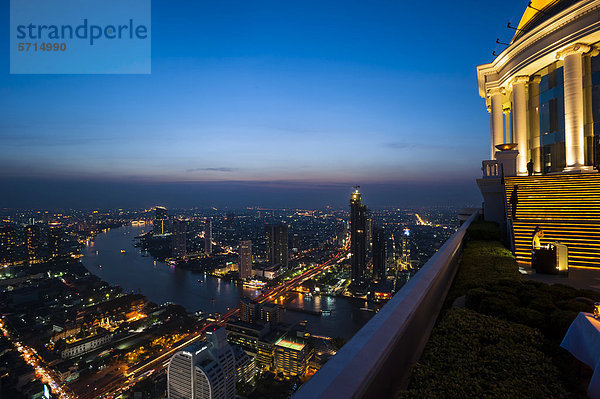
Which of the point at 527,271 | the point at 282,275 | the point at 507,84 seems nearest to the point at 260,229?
the point at 282,275

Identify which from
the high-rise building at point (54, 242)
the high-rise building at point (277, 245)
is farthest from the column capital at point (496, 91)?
the high-rise building at point (54, 242)

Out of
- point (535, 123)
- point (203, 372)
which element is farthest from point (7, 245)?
point (535, 123)

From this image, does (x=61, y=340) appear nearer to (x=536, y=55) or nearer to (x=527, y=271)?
(x=527, y=271)

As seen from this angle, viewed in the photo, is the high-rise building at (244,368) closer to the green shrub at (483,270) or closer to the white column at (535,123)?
the green shrub at (483,270)

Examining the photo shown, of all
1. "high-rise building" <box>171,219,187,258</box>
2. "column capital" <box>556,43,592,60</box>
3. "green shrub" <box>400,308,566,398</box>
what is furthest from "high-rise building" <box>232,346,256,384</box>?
"high-rise building" <box>171,219,187,258</box>

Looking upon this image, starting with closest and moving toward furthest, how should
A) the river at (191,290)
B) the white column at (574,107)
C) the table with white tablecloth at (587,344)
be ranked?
1. the table with white tablecloth at (587,344)
2. the white column at (574,107)
3. the river at (191,290)

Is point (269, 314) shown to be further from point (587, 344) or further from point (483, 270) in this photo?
point (587, 344)

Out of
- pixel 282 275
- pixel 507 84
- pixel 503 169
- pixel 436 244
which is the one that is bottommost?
pixel 282 275
